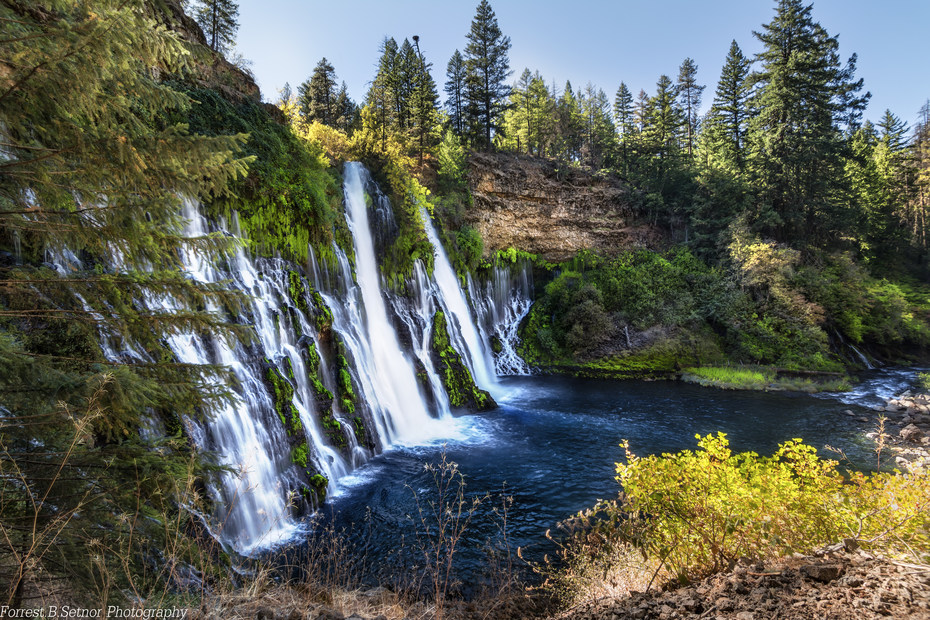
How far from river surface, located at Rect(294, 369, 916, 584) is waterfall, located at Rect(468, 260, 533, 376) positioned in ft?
12.7

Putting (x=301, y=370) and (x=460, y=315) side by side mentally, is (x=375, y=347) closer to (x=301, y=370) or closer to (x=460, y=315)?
(x=301, y=370)

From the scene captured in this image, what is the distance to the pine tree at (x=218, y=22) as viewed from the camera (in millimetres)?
21625

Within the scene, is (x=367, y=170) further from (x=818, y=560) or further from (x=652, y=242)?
(x=652, y=242)

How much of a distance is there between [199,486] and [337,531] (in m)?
2.94

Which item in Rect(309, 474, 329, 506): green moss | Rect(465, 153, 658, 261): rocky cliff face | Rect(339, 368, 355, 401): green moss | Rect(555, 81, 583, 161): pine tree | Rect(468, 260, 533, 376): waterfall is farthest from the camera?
Rect(555, 81, 583, 161): pine tree

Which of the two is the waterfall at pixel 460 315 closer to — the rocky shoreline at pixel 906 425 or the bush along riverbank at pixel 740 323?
the bush along riverbank at pixel 740 323

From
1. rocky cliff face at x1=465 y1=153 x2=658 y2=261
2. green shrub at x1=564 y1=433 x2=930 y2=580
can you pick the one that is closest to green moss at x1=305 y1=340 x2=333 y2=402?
green shrub at x1=564 y1=433 x2=930 y2=580

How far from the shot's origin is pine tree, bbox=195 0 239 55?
21625 mm

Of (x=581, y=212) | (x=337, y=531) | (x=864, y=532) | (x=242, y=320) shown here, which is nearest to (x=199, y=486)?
(x=337, y=531)

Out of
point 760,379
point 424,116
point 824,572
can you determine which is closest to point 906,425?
point 760,379

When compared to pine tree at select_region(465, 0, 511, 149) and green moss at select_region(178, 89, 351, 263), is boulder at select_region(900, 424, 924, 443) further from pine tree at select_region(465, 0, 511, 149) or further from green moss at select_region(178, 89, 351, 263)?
pine tree at select_region(465, 0, 511, 149)

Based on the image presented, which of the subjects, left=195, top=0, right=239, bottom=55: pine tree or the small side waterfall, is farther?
left=195, top=0, right=239, bottom=55: pine tree

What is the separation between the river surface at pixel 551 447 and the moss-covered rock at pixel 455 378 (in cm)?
81

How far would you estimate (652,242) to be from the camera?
32.0m
